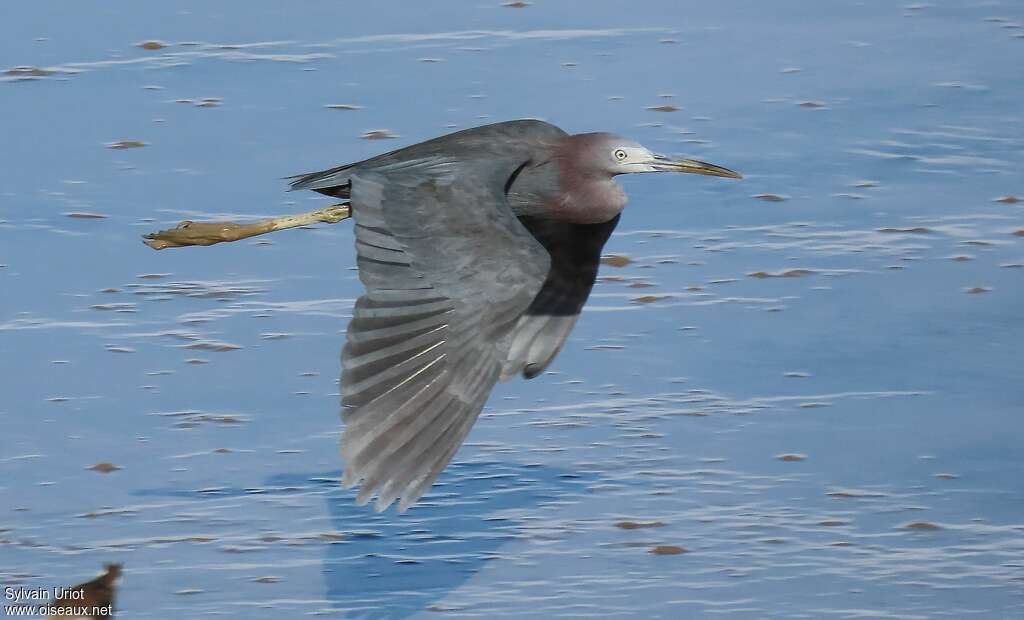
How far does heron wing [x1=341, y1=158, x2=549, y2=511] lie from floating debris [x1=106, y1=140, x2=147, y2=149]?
398 centimetres

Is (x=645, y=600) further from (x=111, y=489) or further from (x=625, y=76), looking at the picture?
(x=625, y=76)

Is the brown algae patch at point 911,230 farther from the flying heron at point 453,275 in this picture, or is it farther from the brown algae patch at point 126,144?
the brown algae patch at point 126,144

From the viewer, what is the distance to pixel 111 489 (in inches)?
297

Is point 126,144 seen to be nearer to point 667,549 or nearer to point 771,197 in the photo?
point 771,197

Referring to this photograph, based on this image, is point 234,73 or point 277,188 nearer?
point 277,188

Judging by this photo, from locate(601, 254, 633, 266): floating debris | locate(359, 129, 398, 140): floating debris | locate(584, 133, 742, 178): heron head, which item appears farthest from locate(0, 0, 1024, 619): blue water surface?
locate(584, 133, 742, 178): heron head

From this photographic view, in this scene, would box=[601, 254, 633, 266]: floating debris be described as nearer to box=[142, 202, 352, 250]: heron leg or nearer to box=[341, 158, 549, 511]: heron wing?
box=[142, 202, 352, 250]: heron leg

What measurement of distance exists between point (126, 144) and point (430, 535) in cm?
422

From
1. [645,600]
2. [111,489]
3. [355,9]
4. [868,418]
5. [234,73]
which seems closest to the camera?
[645,600]

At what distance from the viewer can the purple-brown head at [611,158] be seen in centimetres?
798

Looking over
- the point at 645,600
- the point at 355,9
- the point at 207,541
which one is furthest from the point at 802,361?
the point at 355,9

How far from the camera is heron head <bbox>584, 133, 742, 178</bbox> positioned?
799 cm

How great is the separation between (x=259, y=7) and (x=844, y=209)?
452cm

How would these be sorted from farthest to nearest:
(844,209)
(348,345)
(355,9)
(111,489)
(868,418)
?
(355,9)
(844,209)
(868,418)
(111,489)
(348,345)
